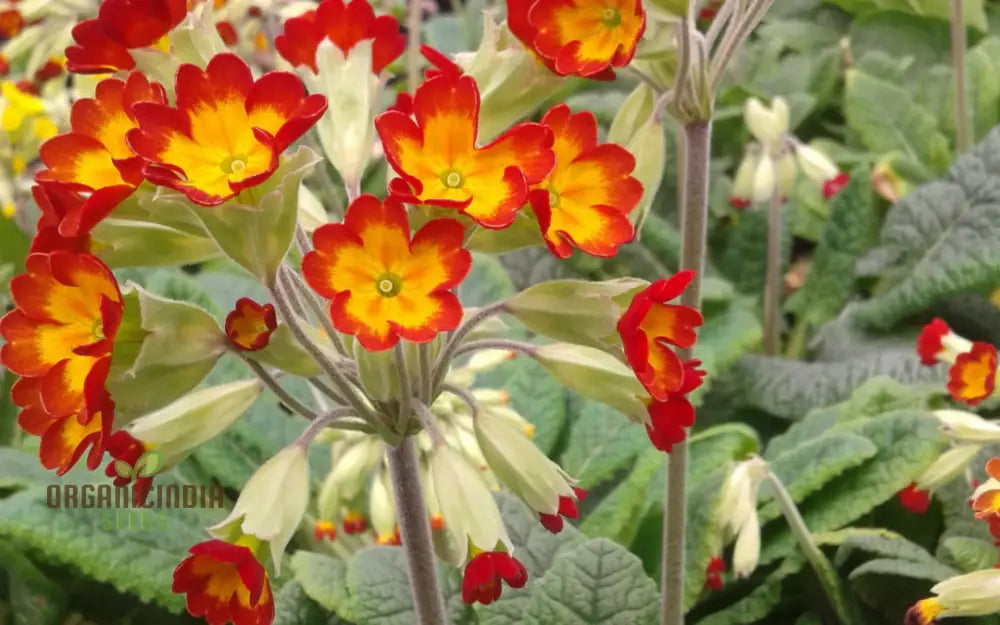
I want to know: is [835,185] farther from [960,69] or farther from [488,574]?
[488,574]

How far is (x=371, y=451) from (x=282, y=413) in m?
0.48

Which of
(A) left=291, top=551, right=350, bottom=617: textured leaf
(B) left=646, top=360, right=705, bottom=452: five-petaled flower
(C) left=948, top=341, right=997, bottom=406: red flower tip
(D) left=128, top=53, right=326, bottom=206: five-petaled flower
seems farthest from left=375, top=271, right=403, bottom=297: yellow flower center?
(C) left=948, top=341, right=997, bottom=406: red flower tip

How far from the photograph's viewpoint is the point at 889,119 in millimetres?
2080

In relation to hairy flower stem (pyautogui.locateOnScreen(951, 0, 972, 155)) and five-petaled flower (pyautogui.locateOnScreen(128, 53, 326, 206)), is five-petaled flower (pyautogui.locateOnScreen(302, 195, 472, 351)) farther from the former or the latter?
hairy flower stem (pyautogui.locateOnScreen(951, 0, 972, 155))

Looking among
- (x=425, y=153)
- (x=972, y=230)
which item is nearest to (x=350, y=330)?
(x=425, y=153)

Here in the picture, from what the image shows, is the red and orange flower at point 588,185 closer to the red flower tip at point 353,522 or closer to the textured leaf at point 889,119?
the red flower tip at point 353,522

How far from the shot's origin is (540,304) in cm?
77

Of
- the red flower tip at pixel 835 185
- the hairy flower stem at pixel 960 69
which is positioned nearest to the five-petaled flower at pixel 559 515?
the red flower tip at pixel 835 185

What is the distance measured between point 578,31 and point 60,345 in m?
0.43

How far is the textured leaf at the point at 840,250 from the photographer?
189 cm

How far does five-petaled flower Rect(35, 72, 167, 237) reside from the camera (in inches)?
25.2

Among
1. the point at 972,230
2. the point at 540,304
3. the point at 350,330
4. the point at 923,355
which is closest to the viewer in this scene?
the point at 350,330

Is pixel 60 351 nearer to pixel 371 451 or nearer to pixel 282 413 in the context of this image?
pixel 371 451

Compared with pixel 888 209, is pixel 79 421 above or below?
above
